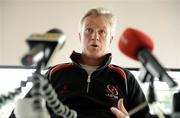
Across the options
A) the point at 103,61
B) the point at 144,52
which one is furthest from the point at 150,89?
the point at 103,61

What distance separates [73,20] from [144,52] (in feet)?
6.66

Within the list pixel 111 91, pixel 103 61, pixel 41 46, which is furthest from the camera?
pixel 103 61

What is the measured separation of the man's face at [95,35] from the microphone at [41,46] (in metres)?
0.53

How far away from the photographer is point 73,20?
2.54 meters

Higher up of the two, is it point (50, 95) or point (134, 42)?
point (134, 42)

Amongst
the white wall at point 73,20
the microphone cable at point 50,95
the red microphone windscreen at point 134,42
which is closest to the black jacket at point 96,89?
the microphone cable at point 50,95

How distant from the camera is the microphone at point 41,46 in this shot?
19.4 inches

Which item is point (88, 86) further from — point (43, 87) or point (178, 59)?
point (178, 59)

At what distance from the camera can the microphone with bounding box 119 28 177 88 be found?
1.78 ft

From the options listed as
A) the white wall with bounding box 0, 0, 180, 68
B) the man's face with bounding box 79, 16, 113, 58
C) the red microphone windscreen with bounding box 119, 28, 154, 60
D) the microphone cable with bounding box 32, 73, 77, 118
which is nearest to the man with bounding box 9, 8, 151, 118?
the man's face with bounding box 79, 16, 113, 58

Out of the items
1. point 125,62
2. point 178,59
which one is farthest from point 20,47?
point 178,59

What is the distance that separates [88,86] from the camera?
3.54 ft

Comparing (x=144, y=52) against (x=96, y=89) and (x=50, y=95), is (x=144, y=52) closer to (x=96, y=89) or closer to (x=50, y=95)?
(x=50, y=95)

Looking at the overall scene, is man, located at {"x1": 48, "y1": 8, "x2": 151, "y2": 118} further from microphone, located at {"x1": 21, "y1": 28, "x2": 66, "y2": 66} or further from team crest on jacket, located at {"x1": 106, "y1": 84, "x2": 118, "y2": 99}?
microphone, located at {"x1": 21, "y1": 28, "x2": 66, "y2": 66}
